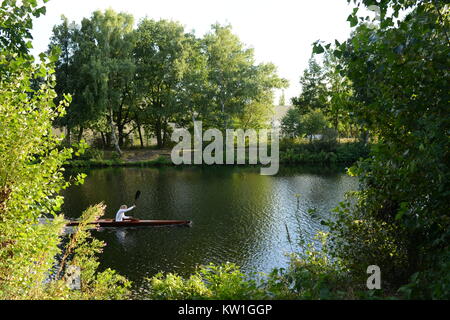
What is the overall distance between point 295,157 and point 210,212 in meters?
20.6

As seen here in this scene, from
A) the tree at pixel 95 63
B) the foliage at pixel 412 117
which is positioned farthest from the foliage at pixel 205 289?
the tree at pixel 95 63

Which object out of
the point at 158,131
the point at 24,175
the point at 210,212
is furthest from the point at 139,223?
the point at 158,131

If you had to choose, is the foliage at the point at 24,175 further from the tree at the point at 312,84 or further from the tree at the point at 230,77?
the tree at the point at 312,84

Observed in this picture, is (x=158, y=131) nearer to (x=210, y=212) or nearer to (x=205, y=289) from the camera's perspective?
(x=210, y=212)

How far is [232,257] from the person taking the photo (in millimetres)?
11750

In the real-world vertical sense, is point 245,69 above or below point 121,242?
above

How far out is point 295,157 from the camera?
119ft

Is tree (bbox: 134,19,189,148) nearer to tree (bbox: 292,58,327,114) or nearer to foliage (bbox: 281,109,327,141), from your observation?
foliage (bbox: 281,109,327,141)

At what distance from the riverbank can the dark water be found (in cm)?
474

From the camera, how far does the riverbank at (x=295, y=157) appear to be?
118ft

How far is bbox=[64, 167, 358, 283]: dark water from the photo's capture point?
38.5ft
